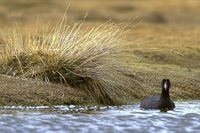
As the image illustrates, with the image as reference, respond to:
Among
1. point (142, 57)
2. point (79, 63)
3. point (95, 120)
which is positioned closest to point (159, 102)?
point (79, 63)

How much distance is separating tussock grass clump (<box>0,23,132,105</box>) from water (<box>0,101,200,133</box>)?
766mm

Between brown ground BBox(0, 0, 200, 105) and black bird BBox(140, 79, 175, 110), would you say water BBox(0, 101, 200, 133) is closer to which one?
black bird BBox(140, 79, 175, 110)

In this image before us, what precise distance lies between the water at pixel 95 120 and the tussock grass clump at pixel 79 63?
77 centimetres

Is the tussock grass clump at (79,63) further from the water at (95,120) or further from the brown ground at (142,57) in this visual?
the water at (95,120)

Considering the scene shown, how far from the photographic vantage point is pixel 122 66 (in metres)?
17.0

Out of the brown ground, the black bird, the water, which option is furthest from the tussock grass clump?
the water

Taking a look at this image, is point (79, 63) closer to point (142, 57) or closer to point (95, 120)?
point (95, 120)

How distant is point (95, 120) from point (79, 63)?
2.85m

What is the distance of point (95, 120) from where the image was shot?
44.9 ft

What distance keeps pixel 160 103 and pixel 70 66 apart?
2.01 meters

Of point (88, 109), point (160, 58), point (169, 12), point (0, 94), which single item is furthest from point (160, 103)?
point (169, 12)

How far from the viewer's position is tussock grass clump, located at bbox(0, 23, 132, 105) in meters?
16.0

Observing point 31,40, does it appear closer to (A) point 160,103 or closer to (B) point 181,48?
(A) point 160,103

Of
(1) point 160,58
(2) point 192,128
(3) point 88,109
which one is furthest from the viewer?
(1) point 160,58
